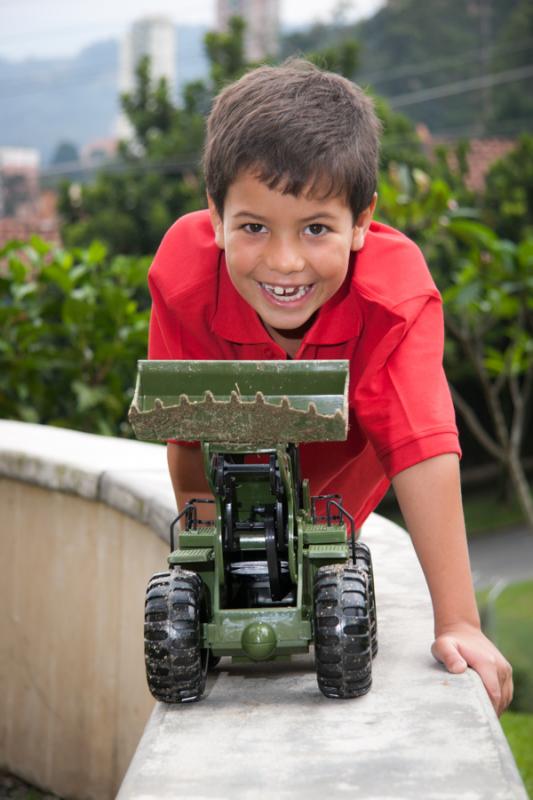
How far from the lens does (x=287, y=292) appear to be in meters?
2.10

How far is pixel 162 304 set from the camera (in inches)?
94.3

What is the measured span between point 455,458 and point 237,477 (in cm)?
42

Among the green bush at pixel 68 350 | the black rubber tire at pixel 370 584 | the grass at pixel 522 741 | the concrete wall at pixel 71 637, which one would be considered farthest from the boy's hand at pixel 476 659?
the green bush at pixel 68 350

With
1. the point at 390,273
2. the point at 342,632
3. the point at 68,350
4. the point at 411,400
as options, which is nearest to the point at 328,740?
the point at 342,632

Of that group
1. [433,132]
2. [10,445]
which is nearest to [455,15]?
[433,132]

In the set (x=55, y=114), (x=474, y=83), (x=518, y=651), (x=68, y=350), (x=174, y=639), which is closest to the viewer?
(x=174, y=639)

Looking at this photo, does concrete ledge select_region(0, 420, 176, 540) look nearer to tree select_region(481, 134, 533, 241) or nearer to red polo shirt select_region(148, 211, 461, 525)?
red polo shirt select_region(148, 211, 461, 525)

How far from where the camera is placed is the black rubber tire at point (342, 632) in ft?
6.03

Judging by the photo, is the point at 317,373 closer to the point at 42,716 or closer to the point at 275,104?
the point at 275,104

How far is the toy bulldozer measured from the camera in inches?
70.1

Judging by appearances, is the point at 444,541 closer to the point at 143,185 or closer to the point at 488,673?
the point at 488,673

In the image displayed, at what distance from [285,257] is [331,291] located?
6.7 inches

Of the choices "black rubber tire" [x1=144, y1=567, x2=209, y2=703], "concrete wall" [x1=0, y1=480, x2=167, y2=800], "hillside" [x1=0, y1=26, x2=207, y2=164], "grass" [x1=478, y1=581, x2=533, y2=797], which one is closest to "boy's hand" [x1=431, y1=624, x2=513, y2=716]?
"black rubber tire" [x1=144, y1=567, x2=209, y2=703]

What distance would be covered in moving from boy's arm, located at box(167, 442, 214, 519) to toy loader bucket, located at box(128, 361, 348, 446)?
0.67 meters
